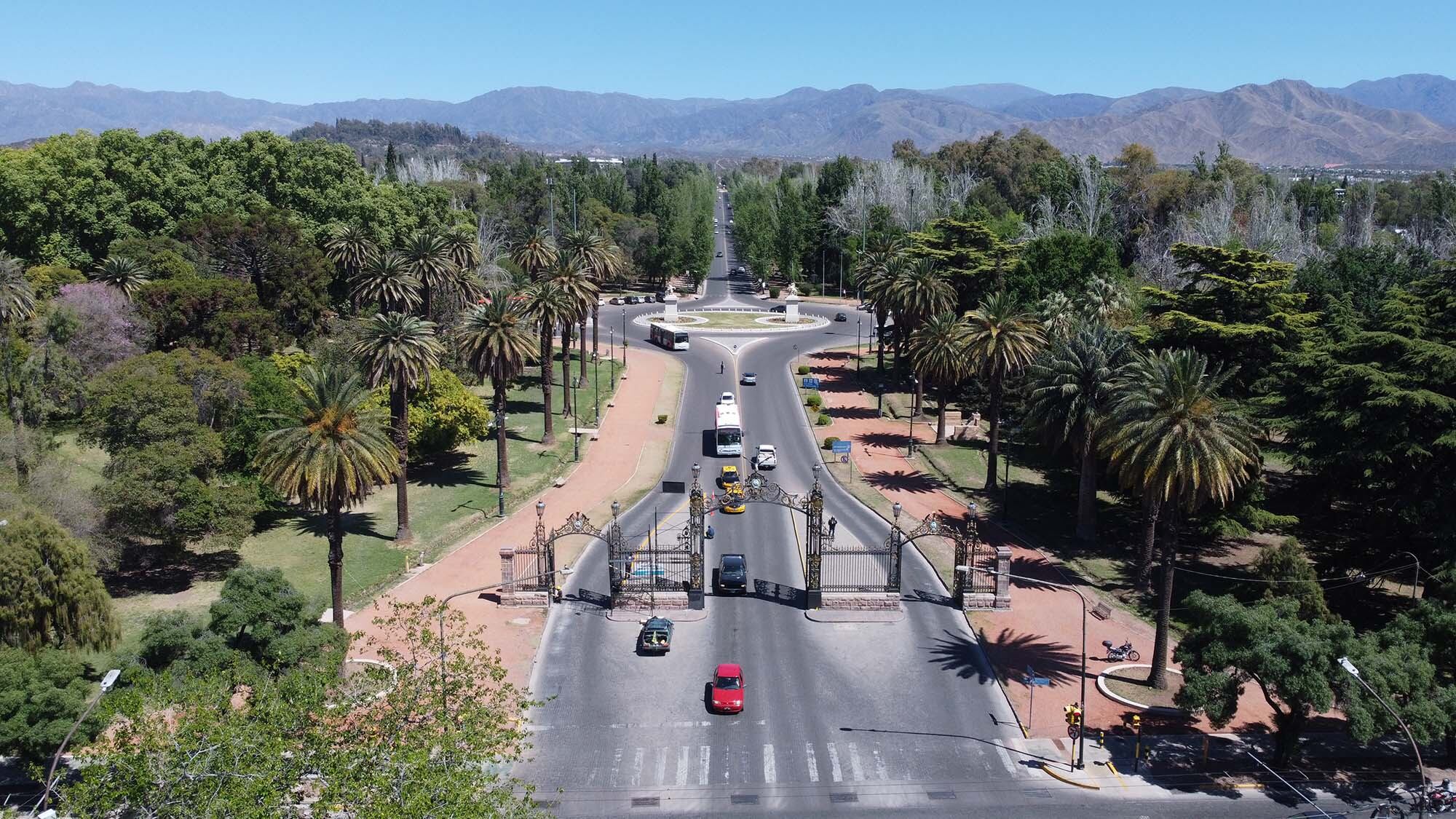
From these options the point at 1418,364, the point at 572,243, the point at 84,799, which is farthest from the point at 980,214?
the point at 84,799

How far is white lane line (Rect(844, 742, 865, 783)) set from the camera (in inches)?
1433

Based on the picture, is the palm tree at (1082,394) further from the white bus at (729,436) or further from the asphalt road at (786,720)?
the white bus at (729,436)

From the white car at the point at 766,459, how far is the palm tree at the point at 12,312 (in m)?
44.6

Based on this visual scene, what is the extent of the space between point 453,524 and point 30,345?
3182 centimetres

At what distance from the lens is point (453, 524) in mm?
62375

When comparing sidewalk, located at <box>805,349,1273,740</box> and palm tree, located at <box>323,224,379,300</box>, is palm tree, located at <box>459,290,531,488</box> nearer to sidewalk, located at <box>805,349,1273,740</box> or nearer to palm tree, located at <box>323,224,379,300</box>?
palm tree, located at <box>323,224,379,300</box>

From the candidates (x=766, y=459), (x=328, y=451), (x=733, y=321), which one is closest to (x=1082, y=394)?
(x=766, y=459)

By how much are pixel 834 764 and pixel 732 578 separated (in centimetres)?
1564

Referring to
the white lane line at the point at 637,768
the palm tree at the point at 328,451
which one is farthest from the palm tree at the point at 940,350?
the white lane line at the point at 637,768

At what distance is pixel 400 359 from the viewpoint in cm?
5881

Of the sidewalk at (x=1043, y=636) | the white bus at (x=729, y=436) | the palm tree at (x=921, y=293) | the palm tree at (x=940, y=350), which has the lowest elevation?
the sidewalk at (x=1043, y=636)

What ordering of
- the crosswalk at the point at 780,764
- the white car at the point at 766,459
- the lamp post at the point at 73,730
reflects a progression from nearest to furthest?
the lamp post at the point at 73,730 < the crosswalk at the point at 780,764 < the white car at the point at 766,459

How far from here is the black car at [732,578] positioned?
51.6 meters

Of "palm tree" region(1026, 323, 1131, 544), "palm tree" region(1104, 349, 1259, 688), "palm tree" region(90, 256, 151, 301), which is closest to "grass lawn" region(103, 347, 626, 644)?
"palm tree" region(90, 256, 151, 301)
